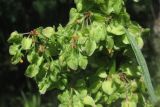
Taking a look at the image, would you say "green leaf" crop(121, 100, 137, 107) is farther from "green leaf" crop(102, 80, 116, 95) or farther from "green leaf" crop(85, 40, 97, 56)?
"green leaf" crop(85, 40, 97, 56)

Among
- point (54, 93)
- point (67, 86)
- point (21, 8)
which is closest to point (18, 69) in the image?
point (21, 8)

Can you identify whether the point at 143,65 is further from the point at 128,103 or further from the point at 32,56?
the point at 32,56

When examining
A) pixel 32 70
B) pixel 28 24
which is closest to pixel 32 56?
pixel 32 70

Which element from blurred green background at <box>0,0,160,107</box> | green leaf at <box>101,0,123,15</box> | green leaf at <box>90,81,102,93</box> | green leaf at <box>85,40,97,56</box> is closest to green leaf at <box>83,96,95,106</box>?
green leaf at <box>90,81,102,93</box>

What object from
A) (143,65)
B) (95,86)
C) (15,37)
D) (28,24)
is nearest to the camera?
(143,65)

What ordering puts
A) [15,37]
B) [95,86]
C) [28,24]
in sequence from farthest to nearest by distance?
[28,24], [95,86], [15,37]

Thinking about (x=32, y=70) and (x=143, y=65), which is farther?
(x=32, y=70)

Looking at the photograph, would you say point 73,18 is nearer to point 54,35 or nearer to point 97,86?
point 54,35

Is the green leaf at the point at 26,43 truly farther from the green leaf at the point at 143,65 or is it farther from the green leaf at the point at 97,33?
the green leaf at the point at 143,65
